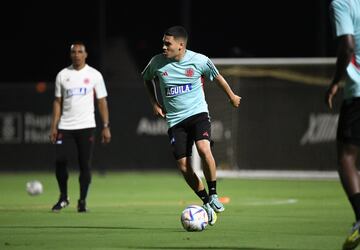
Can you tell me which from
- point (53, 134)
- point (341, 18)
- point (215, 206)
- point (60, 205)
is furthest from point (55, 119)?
point (341, 18)

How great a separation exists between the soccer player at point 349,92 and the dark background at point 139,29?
59.1ft

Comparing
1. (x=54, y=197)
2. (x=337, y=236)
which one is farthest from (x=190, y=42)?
(x=337, y=236)

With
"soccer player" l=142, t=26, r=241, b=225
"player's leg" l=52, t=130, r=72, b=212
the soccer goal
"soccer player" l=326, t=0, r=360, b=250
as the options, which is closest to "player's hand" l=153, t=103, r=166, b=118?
"soccer player" l=142, t=26, r=241, b=225

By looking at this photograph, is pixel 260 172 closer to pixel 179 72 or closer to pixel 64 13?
pixel 64 13

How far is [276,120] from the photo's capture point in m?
21.1

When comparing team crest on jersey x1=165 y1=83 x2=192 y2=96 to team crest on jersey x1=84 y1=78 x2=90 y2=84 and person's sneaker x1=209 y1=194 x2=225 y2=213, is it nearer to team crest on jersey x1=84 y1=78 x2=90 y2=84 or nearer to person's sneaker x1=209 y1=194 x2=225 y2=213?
person's sneaker x1=209 y1=194 x2=225 y2=213

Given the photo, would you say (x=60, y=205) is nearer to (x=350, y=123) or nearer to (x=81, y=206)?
(x=81, y=206)

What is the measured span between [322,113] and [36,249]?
13110 mm

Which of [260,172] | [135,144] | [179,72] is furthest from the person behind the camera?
[135,144]

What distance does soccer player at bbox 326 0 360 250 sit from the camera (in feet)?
25.0

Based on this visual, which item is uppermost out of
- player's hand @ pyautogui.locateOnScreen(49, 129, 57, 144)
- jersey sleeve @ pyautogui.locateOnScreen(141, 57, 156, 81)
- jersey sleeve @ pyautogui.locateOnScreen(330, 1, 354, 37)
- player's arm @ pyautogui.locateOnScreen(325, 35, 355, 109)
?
jersey sleeve @ pyautogui.locateOnScreen(330, 1, 354, 37)

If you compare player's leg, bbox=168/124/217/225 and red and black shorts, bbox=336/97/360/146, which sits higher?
red and black shorts, bbox=336/97/360/146

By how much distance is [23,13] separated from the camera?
88.2 feet

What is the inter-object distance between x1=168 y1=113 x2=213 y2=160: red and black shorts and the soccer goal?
9.64 m
